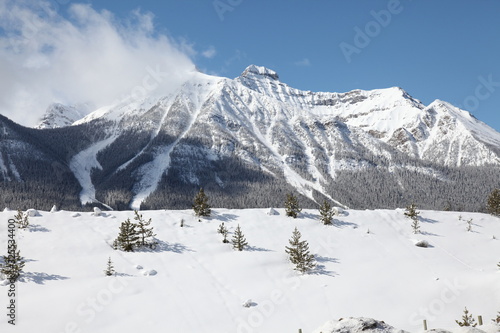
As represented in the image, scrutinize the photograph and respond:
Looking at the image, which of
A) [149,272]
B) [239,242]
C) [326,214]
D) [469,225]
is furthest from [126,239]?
[469,225]

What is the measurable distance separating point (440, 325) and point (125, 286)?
20025mm

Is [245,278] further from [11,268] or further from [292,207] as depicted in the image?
[11,268]

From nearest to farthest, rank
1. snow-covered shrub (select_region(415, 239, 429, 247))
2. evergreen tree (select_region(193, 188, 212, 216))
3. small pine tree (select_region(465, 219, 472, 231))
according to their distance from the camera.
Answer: snow-covered shrub (select_region(415, 239, 429, 247)), evergreen tree (select_region(193, 188, 212, 216)), small pine tree (select_region(465, 219, 472, 231))

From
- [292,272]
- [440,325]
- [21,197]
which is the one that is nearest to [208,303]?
[292,272]

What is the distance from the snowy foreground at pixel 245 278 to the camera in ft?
65.2

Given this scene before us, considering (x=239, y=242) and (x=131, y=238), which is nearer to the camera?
(x=131, y=238)

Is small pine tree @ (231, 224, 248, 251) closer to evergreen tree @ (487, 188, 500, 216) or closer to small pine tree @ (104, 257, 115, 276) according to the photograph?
small pine tree @ (104, 257, 115, 276)

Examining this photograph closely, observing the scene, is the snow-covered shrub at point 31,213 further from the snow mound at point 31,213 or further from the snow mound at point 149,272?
the snow mound at point 149,272

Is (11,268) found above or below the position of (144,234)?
below

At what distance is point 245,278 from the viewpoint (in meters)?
25.1

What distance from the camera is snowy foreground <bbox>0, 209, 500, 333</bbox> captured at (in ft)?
65.2

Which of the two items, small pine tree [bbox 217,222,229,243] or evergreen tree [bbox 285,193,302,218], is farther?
evergreen tree [bbox 285,193,302,218]

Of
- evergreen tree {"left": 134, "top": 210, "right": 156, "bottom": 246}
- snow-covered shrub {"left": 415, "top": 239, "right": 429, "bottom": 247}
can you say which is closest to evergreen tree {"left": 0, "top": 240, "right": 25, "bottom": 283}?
evergreen tree {"left": 134, "top": 210, "right": 156, "bottom": 246}

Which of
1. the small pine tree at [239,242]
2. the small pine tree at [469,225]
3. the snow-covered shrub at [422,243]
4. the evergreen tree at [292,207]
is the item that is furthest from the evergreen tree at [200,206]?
the small pine tree at [469,225]
